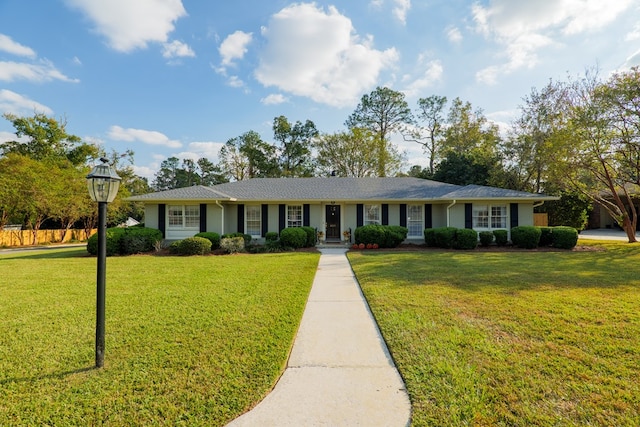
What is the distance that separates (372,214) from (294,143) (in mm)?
20491

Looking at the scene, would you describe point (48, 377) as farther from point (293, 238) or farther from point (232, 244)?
point (293, 238)

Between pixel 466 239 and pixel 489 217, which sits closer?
pixel 466 239

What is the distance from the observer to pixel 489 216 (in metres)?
14.3

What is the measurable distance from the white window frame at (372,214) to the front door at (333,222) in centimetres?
150

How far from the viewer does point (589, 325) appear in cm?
415

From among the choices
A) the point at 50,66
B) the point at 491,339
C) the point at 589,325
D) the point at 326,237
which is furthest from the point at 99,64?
the point at 589,325

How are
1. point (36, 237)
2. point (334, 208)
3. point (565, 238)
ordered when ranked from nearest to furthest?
1. point (565, 238)
2. point (334, 208)
3. point (36, 237)

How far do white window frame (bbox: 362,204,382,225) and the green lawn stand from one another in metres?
8.60

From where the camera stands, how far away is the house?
14.1 m

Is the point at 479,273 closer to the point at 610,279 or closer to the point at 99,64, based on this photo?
the point at 610,279

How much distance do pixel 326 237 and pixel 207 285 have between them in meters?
9.54

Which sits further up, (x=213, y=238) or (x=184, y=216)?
(x=184, y=216)

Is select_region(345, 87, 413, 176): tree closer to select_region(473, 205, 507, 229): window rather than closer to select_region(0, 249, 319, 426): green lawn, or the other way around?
select_region(473, 205, 507, 229): window

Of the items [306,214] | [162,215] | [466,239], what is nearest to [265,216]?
[306,214]
